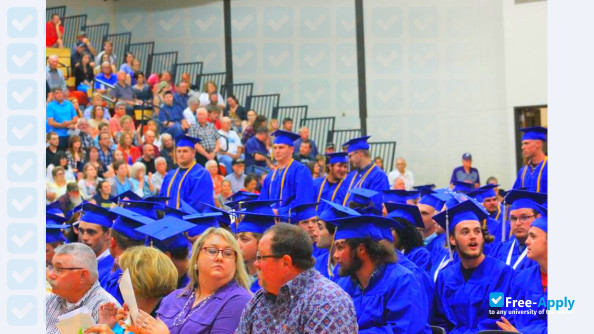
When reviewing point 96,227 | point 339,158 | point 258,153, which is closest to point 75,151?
point 258,153

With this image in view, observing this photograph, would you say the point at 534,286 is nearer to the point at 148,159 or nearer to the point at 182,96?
the point at 148,159

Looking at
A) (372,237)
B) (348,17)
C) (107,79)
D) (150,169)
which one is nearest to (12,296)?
(372,237)

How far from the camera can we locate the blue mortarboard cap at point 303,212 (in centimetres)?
849

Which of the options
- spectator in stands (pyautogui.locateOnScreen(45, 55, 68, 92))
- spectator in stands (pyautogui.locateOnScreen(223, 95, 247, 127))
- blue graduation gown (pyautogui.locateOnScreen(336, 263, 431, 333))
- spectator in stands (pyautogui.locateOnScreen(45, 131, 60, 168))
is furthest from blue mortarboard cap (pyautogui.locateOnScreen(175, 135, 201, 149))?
spectator in stands (pyautogui.locateOnScreen(223, 95, 247, 127))

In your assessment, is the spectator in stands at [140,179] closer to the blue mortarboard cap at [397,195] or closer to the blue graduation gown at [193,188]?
the blue graduation gown at [193,188]

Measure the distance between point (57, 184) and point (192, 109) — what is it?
5.36 meters

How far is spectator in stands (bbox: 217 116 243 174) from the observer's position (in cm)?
Answer: 1557

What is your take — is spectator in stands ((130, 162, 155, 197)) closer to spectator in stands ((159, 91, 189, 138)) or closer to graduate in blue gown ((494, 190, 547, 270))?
spectator in stands ((159, 91, 189, 138))

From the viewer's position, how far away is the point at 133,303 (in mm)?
4141

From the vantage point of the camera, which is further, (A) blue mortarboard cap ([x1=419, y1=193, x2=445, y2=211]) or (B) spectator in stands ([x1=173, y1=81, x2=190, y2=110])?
(B) spectator in stands ([x1=173, y1=81, x2=190, y2=110])

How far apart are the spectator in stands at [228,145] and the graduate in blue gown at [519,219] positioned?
9022mm

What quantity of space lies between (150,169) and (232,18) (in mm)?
7850

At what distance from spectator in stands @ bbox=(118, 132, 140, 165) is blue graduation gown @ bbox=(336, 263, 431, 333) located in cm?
922

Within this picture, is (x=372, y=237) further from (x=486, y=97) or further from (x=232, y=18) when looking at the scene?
(x=232, y=18)
